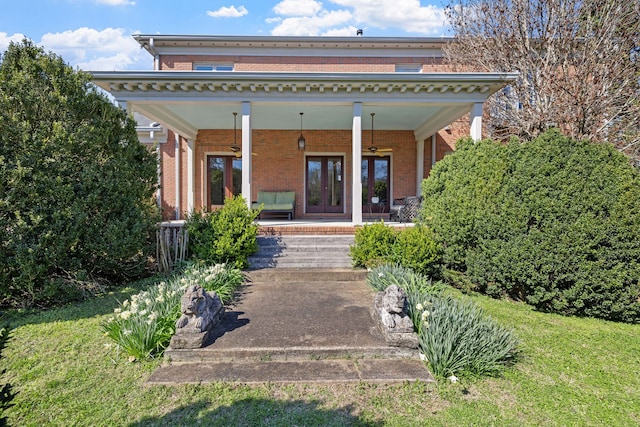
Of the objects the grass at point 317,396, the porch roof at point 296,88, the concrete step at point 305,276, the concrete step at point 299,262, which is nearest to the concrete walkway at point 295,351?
the grass at point 317,396

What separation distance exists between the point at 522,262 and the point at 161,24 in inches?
510

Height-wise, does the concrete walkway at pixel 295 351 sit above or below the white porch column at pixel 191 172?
below

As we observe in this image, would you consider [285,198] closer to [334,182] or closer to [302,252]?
[334,182]

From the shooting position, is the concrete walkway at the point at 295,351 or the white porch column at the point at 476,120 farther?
the white porch column at the point at 476,120

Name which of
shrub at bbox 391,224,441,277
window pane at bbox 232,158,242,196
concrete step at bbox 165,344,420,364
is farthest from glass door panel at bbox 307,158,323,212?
concrete step at bbox 165,344,420,364

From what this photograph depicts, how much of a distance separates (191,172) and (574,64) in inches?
449

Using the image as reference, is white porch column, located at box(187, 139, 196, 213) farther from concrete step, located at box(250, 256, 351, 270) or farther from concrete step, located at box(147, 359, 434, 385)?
concrete step, located at box(147, 359, 434, 385)

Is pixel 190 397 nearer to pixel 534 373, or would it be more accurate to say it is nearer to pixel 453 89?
pixel 534 373

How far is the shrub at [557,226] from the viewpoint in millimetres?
4469

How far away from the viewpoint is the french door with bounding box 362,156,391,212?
1179 centimetres

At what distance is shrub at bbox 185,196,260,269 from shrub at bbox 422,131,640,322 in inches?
152

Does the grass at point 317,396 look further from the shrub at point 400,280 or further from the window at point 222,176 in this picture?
the window at point 222,176

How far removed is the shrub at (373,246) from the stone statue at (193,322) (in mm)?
3242

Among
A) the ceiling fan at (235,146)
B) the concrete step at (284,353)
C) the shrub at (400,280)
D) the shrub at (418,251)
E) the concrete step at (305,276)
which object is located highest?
the ceiling fan at (235,146)
